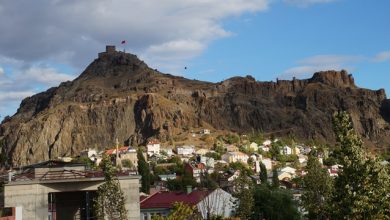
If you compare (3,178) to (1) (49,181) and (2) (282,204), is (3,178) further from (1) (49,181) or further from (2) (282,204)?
(2) (282,204)

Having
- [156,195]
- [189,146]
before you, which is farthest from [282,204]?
[189,146]

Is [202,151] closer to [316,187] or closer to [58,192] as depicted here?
[316,187]

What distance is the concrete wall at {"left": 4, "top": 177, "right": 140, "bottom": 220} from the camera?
2947 cm

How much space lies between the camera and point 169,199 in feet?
169

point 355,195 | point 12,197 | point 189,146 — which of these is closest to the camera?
point 355,195

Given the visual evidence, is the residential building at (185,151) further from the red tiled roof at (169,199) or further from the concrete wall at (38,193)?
the concrete wall at (38,193)

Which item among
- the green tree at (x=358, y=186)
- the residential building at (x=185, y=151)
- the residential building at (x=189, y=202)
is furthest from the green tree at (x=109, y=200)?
the residential building at (x=185, y=151)

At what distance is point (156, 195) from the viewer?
53.3m

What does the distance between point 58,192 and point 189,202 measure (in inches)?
814

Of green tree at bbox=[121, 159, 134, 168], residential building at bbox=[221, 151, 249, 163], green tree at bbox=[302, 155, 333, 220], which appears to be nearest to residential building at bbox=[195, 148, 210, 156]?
residential building at bbox=[221, 151, 249, 163]

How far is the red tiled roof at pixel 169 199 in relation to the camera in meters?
50.4

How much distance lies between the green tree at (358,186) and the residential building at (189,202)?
87.3ft

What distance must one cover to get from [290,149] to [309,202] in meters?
164

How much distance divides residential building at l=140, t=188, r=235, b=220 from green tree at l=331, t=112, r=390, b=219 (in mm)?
26602
